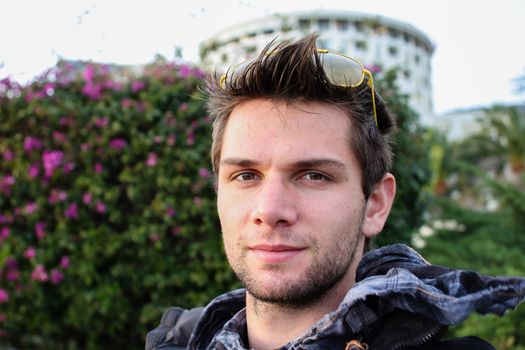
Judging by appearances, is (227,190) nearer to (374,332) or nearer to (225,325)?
(225,325)

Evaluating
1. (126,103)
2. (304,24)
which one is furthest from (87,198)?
(304,24)

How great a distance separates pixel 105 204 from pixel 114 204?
0.08m

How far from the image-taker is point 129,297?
502 centimetres

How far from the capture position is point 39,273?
16.2ft

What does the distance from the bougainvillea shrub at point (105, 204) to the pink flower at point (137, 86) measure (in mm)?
14

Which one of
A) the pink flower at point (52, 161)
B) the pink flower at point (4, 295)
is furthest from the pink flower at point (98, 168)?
the pink flower at point (4, 295)

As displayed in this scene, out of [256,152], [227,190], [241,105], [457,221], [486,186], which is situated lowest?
[457,221]

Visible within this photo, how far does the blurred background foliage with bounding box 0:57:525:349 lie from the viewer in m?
4.79

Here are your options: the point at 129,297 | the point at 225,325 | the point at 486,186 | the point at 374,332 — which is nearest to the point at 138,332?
the point at 129,297

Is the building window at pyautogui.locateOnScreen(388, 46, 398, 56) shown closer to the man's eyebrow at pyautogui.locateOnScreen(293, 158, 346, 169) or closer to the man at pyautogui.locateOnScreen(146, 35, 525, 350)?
the man at pyautogui.locateOnScreen(146, 35, 525, 350)

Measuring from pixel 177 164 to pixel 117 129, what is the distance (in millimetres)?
667

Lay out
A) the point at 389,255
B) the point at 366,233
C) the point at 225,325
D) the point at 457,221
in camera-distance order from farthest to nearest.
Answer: the point at 457,221 < the point at 225,325 < the point at 366,233 < the point at 389,255

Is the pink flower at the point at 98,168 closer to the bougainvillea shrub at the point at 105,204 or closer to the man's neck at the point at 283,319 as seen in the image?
the bougainvillea shrub at the point at 105,204

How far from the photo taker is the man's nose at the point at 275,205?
5.56 ft
